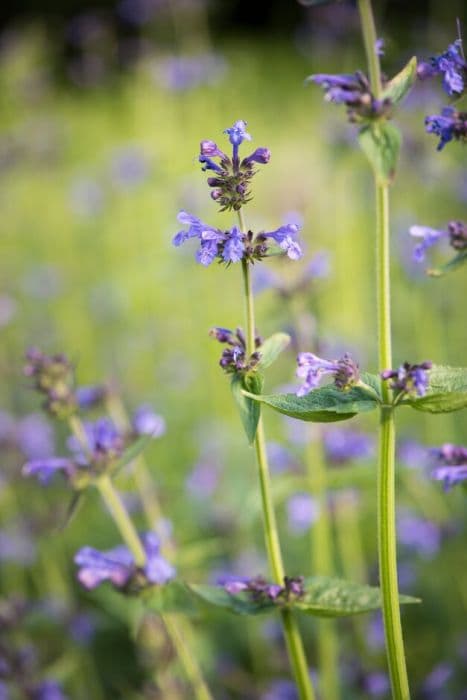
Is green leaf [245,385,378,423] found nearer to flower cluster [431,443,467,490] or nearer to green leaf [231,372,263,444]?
green leaf [231,372,263,444]

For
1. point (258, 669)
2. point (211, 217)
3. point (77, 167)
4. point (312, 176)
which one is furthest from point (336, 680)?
point (77, 167)

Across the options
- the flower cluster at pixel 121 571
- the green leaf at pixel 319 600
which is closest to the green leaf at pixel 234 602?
the green leaf at pixel 319 600

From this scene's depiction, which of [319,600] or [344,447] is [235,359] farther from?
[344,447]

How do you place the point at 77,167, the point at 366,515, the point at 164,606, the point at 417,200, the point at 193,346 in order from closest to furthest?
the point at 164,606 → the point at 366,515 → the point at 193,346 → the point at 417,200 → the point at 77,167

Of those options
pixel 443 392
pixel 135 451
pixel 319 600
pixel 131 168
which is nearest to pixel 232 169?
pixel 443 392

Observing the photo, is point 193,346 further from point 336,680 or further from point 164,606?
point 164,606
